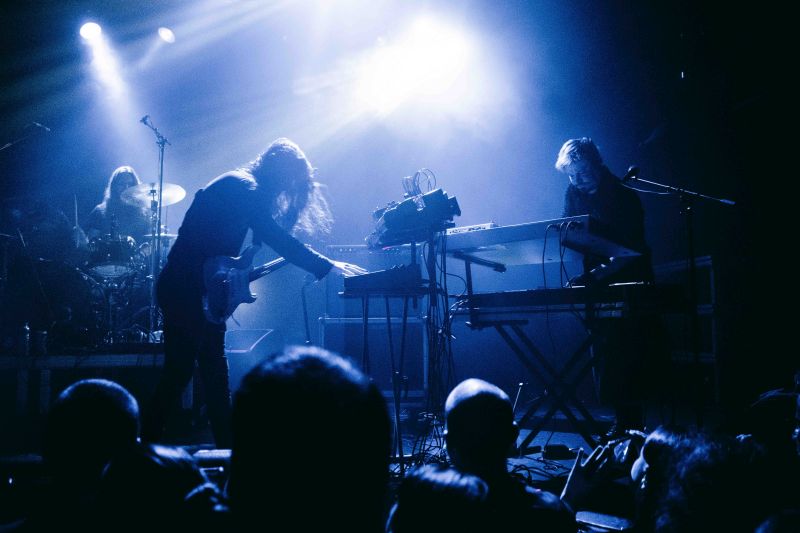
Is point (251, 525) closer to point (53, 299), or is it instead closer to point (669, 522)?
point (669, 522)

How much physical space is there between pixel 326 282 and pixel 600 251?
333 centimetres

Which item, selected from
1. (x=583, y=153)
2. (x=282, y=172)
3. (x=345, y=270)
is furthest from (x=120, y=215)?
(x=583, y=153)

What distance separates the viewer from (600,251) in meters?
3.64

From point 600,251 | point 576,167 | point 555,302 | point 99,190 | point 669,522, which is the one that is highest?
point 99,190

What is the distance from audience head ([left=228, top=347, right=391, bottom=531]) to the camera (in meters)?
0.76

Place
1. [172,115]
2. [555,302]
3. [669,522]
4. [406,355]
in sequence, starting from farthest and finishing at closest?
[172,115] < [406,355] < [555,302] < [669,522]

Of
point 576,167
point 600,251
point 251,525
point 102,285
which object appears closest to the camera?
point 251,525

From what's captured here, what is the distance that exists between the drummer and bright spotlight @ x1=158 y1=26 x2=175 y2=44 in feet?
7.14

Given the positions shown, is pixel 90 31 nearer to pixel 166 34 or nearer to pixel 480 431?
pixel 166 34

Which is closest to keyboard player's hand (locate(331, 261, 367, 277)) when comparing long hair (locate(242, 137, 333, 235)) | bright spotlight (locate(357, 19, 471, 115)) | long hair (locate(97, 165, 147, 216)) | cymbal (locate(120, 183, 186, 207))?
long hair (locate(242, 137, 333, 235))

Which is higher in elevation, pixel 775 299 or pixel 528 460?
pixel 775 299

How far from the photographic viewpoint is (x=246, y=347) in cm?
677

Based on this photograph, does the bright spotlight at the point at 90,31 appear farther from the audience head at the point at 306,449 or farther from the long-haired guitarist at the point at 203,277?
the audience head at the point at 306,449

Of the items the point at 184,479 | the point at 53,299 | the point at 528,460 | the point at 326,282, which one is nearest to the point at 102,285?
the point at 53,299
